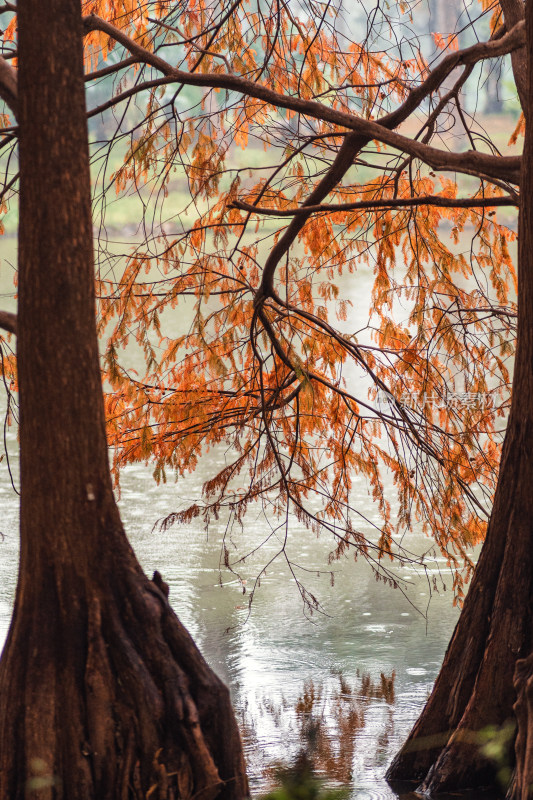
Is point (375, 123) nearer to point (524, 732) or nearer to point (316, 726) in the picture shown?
point (524, 732)

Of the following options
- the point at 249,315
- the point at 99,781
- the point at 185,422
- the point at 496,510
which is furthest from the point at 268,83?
the point at 99,781

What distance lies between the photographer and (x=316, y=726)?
434cm

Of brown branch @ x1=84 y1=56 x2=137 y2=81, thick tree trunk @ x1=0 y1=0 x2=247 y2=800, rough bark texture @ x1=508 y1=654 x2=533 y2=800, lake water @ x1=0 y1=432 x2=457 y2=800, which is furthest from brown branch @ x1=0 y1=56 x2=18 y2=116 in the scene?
lake water @ x1=0 y1=432 x2=457 y2=800

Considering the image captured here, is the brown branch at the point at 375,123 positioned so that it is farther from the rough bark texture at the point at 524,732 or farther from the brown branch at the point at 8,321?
the rough bark texture at the point at 524,732

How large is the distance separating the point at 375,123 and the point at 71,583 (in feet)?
6.10

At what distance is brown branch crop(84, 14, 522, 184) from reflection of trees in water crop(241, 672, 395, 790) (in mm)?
2183

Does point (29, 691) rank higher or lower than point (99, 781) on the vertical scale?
higher

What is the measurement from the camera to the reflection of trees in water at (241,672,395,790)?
3.74 metres

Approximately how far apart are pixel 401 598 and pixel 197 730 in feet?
14.2

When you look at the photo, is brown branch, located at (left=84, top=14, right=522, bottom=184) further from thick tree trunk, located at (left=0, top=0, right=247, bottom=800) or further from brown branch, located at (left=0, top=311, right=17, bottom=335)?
brown branch, located at (left=0, top=311, right=17, bottom=335)

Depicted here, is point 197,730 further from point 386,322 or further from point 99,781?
point 386,322

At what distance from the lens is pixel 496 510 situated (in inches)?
121

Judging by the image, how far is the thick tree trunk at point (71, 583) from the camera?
264 centimetres

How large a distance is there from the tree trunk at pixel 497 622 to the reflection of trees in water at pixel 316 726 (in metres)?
0.61
